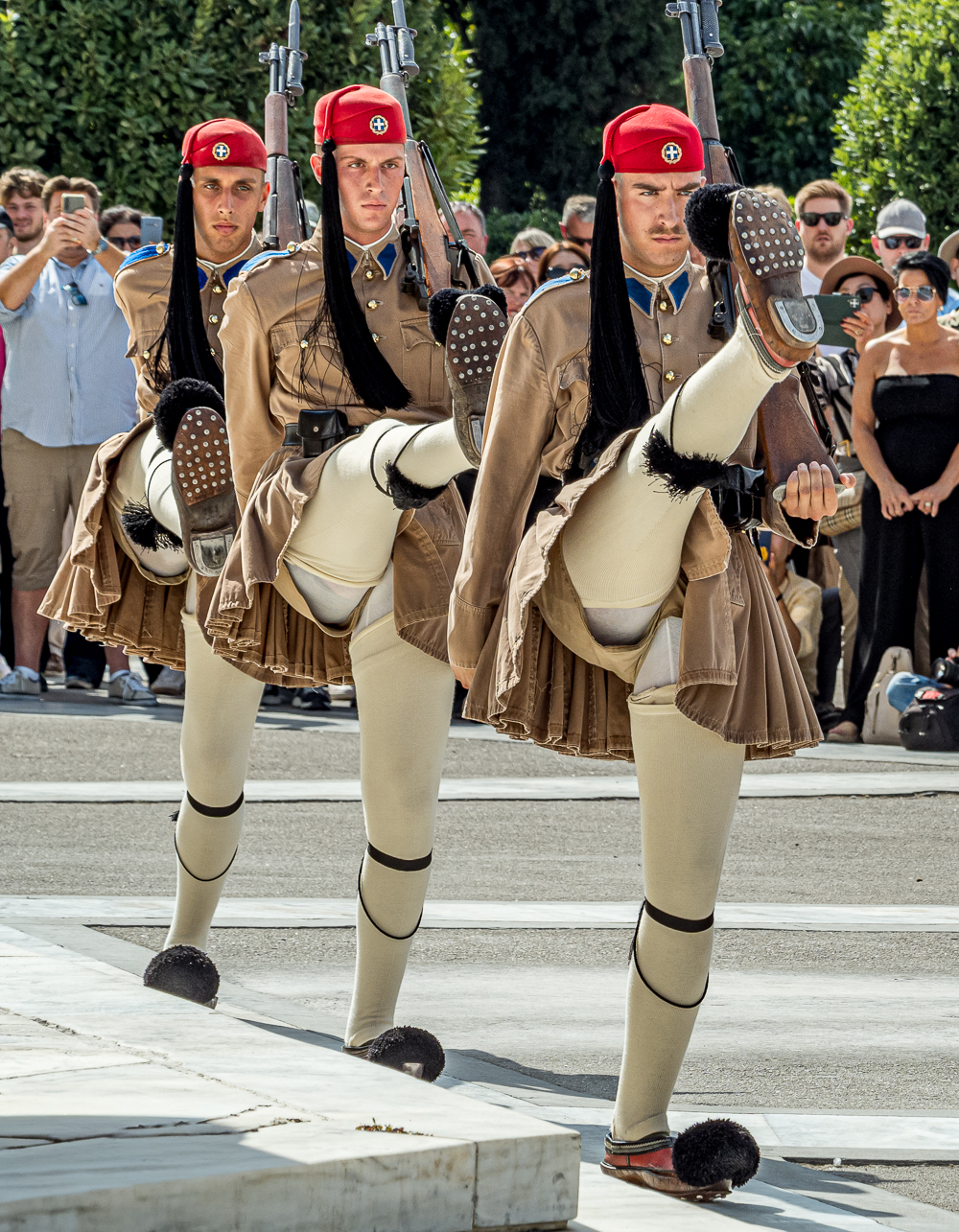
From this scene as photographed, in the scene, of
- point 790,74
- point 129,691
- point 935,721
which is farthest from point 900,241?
point 790,74

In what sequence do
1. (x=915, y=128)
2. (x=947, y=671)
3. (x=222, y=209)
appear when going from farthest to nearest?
(x=915, y=128)
(x=947, y=671)
(x=222, y=209)

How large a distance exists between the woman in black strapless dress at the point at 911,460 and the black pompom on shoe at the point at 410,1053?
6360 millimetres

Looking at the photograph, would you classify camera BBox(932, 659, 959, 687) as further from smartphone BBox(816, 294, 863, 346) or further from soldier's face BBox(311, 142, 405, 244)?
smartphone BBox(816, 294, 863, 346)

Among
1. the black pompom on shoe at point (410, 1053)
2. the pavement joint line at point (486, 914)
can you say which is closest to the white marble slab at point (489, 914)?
the pavement joint line at point (486, 914)

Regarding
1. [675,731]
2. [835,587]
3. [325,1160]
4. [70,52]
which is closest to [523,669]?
[675,731]

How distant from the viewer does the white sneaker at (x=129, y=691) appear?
11883 mm

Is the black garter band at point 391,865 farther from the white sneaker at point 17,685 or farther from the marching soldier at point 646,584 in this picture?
the white sneaker at point 17,685

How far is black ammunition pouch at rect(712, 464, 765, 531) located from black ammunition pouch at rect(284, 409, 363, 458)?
1.19 meters

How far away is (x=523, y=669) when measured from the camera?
436 centimetres

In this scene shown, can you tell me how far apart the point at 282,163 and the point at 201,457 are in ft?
4.54

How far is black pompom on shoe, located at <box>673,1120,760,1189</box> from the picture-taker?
13.3 ft

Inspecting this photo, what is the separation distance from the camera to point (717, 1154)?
406cm

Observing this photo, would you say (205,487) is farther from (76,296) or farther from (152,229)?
(76,296)

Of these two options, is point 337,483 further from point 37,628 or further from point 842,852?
Result: point 37,628
